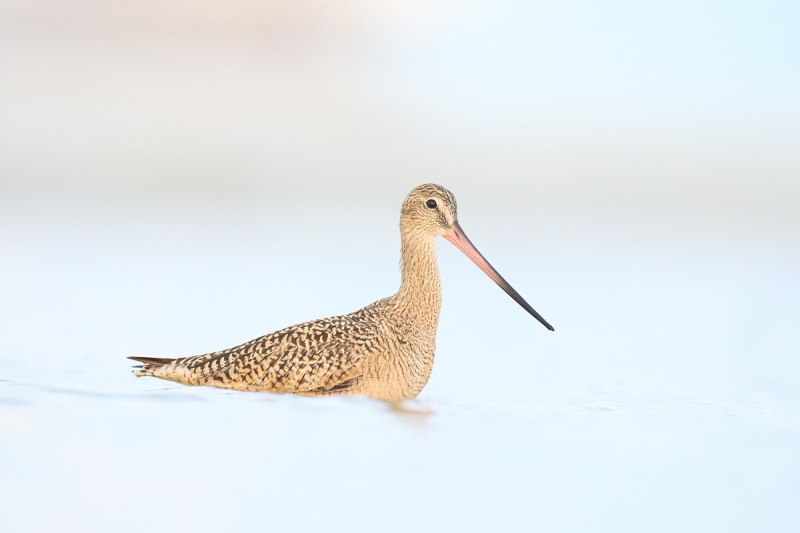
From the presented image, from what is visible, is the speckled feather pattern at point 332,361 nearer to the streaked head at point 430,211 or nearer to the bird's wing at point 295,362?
the bird's wing at point 295,362

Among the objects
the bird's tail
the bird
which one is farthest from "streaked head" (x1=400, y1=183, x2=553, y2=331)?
the bird's tail

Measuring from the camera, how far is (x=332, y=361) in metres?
5.77

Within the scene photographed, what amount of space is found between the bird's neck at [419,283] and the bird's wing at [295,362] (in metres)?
0.33

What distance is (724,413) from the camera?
605cm

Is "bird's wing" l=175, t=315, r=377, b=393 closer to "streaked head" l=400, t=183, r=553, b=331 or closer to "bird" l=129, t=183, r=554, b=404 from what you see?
"bird" l=129, t=183, r=554, b=404

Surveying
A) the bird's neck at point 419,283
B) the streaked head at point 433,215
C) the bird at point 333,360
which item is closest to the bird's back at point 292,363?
the bird at point 333,360

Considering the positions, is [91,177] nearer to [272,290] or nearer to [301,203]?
[301,203]

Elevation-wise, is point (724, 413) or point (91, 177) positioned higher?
point (91, 177)

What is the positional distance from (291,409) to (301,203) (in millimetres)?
8660

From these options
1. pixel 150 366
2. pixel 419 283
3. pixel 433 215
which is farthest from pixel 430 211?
pixel 150 366

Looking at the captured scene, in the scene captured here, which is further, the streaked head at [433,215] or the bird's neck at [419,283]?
the streaked head at [433,215]

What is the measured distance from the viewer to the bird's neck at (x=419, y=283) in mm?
6160

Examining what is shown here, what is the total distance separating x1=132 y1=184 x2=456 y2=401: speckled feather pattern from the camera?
578cm

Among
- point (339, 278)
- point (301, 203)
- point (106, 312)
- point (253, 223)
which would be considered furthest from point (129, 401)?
point (301, 203)
